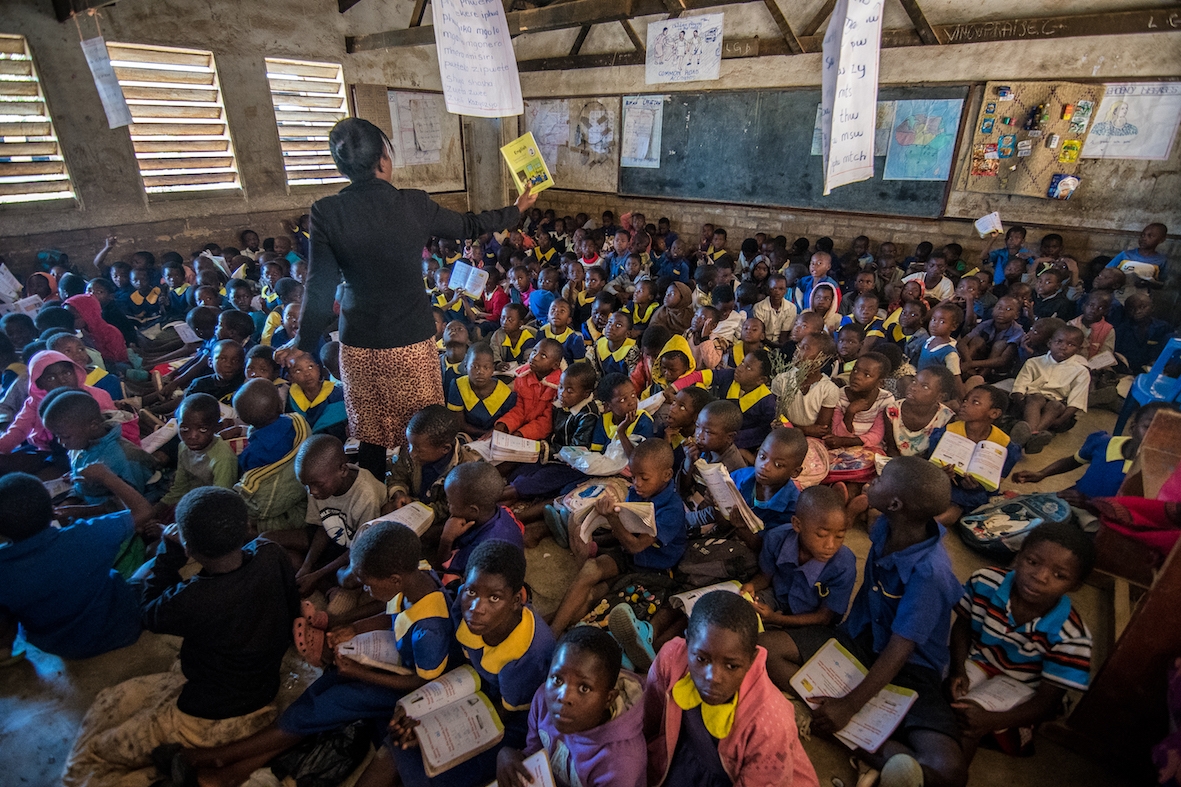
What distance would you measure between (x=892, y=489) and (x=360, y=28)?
8.89 m

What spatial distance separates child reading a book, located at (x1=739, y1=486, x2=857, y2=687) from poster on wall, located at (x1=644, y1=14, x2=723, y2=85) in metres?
2.97

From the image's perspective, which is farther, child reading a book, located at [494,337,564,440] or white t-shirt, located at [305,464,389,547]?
child reading a book, located at [494,337,564,440]

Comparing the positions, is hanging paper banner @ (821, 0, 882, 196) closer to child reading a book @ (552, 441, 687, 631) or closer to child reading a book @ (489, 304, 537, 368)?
child reading a book @ (552, 441, 687, 631)

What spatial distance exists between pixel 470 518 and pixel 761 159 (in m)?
6.73

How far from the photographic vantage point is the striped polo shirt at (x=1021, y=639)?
154cm

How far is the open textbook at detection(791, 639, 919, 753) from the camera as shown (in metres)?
1.61

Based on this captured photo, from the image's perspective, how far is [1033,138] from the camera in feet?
18.2

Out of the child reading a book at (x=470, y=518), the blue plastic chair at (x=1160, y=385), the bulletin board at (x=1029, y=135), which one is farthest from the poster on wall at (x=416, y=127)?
the blue plastic chair at (x=1160, y=385)

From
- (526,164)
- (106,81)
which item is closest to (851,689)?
(526,164)

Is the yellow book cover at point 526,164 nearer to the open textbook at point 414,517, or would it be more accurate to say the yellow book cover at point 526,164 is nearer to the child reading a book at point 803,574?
the open textbook at point 414,517

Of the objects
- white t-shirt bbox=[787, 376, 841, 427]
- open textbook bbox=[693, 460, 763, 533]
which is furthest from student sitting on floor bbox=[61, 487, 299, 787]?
white t-shirt bbox=[787, 376, 841, 427]

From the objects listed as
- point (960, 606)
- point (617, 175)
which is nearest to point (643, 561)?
point (960, 606)

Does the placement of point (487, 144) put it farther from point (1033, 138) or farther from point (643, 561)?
point (643, 561)

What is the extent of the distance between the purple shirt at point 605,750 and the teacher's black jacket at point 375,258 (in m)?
1.57
